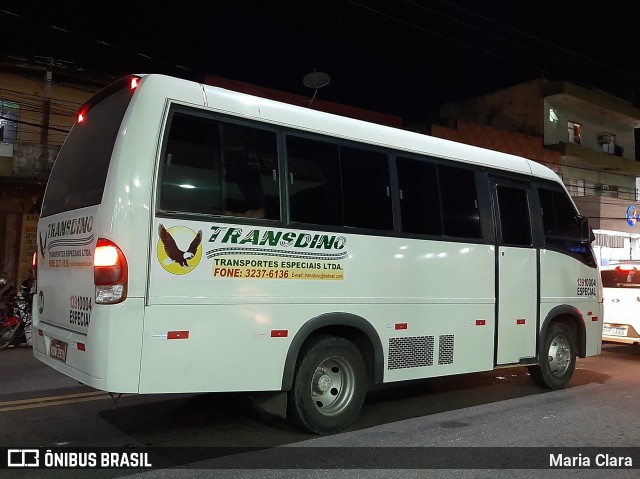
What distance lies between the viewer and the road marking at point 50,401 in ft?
19.5

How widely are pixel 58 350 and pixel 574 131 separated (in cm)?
2926

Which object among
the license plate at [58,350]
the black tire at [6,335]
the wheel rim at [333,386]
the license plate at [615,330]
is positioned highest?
the license plate at [58,350]

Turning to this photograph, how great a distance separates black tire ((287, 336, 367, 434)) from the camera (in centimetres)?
492

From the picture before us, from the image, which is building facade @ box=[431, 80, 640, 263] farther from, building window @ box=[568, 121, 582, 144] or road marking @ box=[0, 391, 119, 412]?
road marking @ box=[0, 391, 119, 412]

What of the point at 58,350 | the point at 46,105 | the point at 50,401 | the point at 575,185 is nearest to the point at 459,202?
the point at 58,350

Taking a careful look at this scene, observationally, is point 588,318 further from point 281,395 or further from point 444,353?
point 281,395

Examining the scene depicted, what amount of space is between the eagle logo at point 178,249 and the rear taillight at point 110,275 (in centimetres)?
29

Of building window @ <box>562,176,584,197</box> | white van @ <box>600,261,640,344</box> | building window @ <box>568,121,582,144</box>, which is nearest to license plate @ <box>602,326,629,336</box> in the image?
white van @ <box>600,261,640,344</box>

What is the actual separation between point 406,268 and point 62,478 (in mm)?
3557

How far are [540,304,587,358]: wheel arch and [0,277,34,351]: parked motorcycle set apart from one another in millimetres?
8842

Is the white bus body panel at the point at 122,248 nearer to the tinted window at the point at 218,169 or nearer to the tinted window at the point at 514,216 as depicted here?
the tinted window at the point at 218,169

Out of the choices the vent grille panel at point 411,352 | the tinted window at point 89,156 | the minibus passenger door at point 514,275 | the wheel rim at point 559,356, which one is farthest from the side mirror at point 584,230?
the tinted window at point 89,156

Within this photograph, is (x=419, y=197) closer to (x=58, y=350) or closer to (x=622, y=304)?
(x=58, y=350)

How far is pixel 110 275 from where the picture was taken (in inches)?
158
